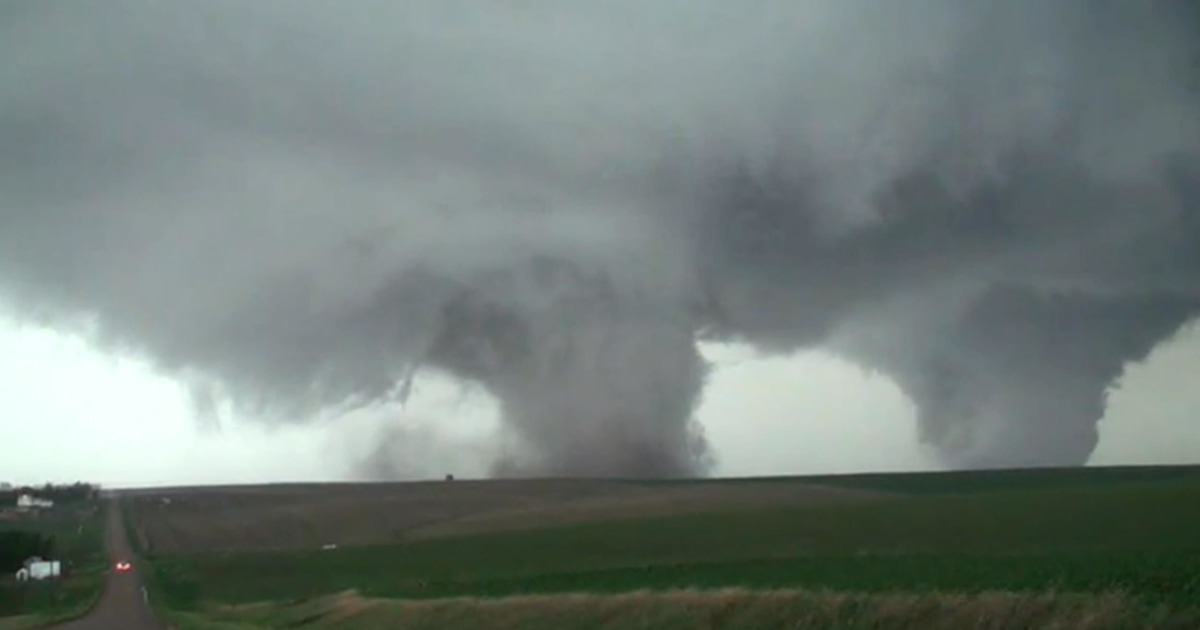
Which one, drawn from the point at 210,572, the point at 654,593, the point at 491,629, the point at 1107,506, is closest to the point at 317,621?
the point at 491,629

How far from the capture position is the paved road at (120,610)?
4981 centimetres

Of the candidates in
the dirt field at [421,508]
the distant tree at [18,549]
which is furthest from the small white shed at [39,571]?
the dirt field at [421,508]

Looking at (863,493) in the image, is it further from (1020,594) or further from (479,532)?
(1020,594)

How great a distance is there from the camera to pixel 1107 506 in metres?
65.4

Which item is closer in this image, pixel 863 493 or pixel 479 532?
pixel 479 532

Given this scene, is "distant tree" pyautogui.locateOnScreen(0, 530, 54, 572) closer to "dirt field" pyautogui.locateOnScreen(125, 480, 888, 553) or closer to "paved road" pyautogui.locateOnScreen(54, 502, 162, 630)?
"paved road" pyautogui.locateOnScreen(54, 502, 162, 630)

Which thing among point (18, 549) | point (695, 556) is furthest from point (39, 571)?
point (695, 556)

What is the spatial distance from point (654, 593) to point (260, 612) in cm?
2558

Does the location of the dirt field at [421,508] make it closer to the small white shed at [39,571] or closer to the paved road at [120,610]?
the small white shed at [39,571]

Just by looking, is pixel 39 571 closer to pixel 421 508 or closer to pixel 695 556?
pixel 421 508

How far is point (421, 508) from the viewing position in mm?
121750

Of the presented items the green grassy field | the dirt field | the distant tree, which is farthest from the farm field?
the distant tree

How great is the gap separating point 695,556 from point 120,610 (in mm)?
26659

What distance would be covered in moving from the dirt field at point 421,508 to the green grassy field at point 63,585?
207 inches
